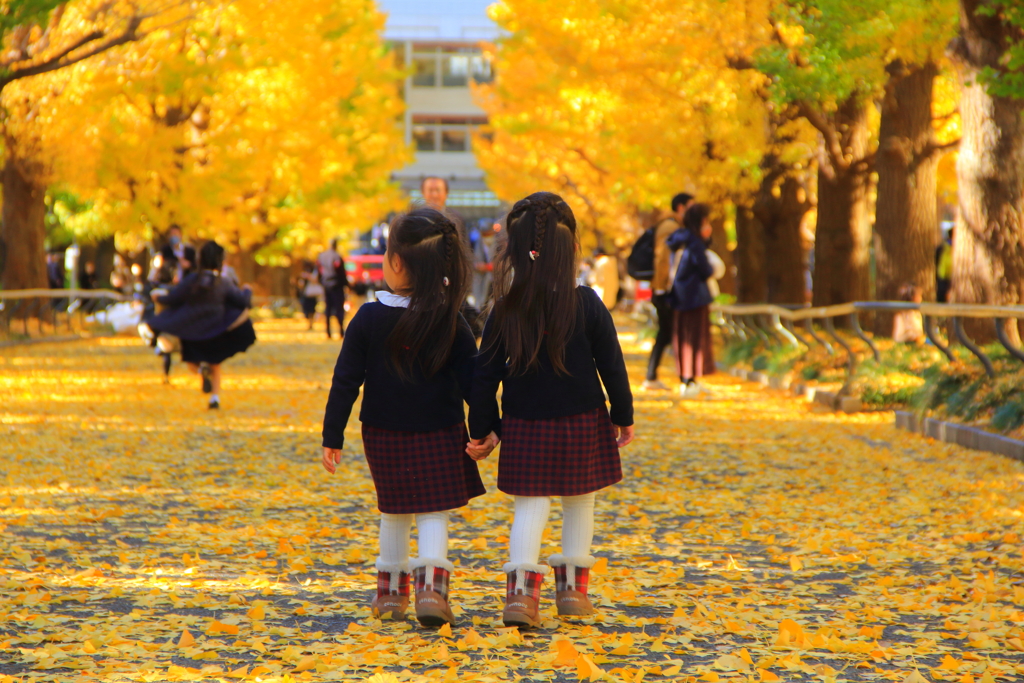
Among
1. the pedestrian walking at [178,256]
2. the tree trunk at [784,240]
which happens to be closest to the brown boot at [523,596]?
the pedestrian walking at [178,256]

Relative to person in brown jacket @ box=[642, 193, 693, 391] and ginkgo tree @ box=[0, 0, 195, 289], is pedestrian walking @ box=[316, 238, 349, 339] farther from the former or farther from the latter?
person in brown jacket @ box=[642, 193, 693, 391]

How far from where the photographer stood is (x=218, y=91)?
2206cm

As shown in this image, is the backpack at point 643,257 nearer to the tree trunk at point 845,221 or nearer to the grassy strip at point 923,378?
the grassy strip at point 923,378

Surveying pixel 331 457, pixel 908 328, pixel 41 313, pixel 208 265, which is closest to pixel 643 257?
pixel 908 328

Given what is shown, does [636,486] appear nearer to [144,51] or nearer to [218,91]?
[144,51]

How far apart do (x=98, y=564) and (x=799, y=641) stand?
9.48 ft

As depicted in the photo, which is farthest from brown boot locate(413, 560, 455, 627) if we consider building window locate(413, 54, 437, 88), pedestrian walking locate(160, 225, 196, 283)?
building window locate(413, 54, 437, 88)

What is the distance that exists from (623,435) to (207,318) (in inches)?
295

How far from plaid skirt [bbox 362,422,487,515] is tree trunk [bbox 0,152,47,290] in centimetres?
1889

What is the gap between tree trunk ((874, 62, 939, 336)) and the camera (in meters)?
13.3

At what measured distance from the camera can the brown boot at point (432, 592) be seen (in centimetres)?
412

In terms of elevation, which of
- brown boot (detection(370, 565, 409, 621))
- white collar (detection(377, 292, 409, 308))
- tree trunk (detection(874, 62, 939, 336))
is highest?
tree trunk (detection(874, 62, 939, 336))

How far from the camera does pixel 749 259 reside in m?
21.3

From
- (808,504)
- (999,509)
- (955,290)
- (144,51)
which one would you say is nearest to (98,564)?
(808,504)
